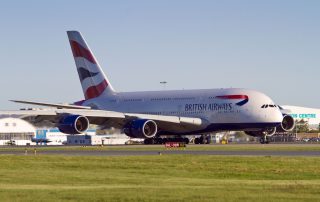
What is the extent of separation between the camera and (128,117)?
8100 centimetres

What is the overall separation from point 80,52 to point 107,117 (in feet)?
50.1

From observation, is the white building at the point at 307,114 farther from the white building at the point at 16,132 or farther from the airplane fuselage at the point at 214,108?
the airplane fuselage at the point at 214,108

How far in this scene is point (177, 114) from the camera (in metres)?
83.5

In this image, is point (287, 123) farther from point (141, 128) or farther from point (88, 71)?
point (88, 71)

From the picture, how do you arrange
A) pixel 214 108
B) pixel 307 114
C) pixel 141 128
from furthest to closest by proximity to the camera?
pixel 307 114
pixel 214 108
pixel 141 128

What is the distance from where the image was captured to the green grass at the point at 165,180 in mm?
24641

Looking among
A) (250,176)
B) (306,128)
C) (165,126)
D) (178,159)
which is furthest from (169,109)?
(306,128)

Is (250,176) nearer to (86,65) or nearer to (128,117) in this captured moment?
(128,117)

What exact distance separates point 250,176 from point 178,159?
1186 centimetres

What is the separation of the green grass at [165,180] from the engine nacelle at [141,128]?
31.6 metres

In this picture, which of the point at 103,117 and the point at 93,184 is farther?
the point at 103,117

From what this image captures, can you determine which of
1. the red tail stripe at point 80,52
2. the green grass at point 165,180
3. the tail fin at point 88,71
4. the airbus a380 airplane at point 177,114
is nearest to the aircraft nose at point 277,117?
the airbus a380 airplane at point 177,114

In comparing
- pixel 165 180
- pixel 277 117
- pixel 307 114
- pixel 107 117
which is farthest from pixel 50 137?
pixel 165 180

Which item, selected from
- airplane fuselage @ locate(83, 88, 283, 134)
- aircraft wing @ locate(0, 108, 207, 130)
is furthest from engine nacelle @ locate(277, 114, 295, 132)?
aircraft wing @ locate(0, 108, 207, 130)
